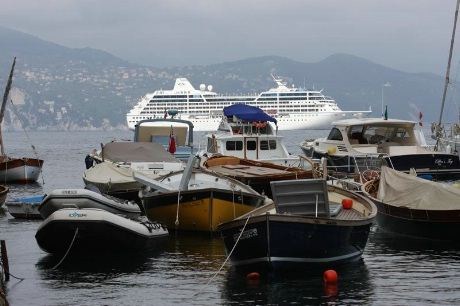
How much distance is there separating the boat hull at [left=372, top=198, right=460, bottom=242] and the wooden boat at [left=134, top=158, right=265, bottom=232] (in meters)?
3.69

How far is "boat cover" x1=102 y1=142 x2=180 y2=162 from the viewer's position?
40.7 meters

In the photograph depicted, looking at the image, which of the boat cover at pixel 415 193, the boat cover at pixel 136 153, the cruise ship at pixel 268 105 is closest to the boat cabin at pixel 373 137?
the boat cover at pixel 136 153

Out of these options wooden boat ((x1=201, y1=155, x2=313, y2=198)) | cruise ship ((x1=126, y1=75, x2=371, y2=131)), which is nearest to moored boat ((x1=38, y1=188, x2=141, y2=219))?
wooden boat ((x1=201, y1=155, x2=313, y2=198))

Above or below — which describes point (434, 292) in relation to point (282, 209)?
below

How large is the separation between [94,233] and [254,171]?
1122 cm

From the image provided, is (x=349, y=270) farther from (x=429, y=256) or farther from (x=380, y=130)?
(x=380, y=130)

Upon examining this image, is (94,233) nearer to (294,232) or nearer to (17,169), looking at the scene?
(294,232)

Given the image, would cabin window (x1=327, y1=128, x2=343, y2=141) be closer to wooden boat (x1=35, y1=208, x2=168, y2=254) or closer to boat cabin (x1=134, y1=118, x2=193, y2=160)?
boat cabin (x1=134, y1=118, x2=193, y2=160)

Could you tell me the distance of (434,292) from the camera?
19891mm

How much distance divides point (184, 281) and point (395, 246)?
7.11m

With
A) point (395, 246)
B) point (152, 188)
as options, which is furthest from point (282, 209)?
point (152, 188)

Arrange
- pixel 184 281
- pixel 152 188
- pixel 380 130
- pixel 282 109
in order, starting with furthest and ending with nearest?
pixel 282 109 < pixel 380 130 < pixel 152 188 < pixel 184 281

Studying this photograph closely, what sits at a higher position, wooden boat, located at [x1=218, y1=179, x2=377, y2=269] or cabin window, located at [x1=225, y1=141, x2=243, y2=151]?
cabin window, located at [x1=225, y1=141, x2=243, y2=151]

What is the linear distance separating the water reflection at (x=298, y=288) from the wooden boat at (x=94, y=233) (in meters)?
3.37
